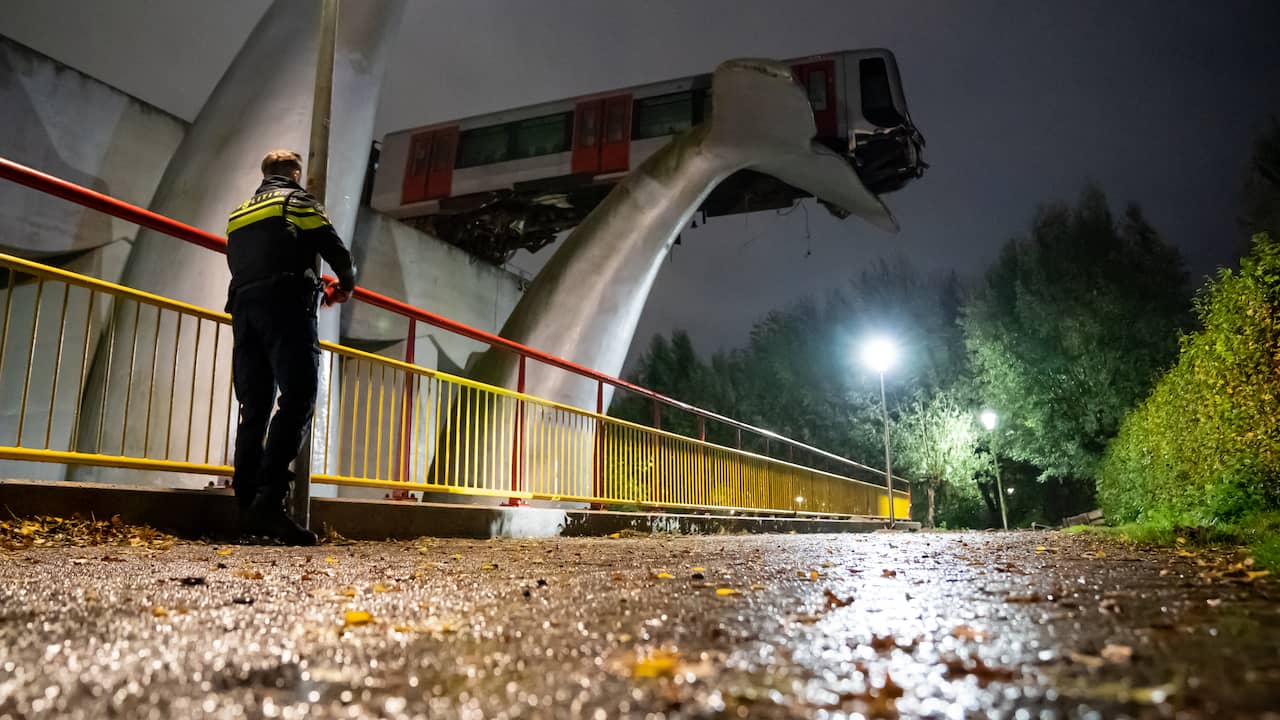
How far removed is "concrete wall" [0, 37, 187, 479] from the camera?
1061 cm

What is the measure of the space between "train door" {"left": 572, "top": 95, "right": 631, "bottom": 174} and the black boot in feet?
46.4

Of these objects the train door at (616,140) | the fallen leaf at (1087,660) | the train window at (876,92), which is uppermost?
the train window at (876,92)

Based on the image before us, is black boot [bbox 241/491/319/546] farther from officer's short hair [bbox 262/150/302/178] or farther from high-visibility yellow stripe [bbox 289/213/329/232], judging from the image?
officer's short hair [bbox 262/150/302/178]

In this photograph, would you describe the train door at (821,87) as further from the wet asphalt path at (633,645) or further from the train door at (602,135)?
the wet asphalt path at (633,645)

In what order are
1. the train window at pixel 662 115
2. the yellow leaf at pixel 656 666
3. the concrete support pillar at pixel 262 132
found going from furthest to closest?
the train window at pixel 662 115, the concrete support pillar at pixel 262 132, the yellow leaf at pixel 656 666

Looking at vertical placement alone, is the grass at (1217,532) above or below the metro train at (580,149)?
below

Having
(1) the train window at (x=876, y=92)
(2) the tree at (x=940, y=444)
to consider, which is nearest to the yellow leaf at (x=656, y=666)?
(1) the train window at (x=876, y=92)

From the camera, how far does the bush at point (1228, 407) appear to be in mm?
6094

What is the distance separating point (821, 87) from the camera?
17.5 metres

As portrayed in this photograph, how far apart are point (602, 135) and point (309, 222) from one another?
14.1 meters

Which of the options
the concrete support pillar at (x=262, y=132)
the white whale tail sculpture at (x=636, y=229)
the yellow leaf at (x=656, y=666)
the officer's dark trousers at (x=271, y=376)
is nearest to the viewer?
the yellow leaf at (x=656, y=666)

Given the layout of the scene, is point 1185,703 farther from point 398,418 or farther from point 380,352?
point 380,352

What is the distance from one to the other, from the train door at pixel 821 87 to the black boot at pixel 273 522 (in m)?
15.4

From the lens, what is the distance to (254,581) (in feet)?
8.73
